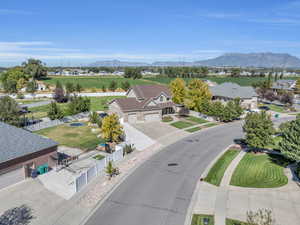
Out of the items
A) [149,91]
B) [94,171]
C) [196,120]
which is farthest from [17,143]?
[196,120]

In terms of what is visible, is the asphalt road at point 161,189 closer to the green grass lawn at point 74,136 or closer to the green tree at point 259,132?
the green tree at point 259,132

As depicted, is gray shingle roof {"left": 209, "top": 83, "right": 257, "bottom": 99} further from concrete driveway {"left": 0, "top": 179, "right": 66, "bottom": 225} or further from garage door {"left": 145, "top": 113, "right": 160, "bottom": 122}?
concrete driveway {"left": 0, "top": 179, "right": 66, "bottom": 225}

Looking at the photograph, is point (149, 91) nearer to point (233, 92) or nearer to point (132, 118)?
point (132, 118)

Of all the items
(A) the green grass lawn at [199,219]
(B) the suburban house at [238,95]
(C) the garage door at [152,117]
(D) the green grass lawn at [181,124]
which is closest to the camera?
(A) the green grass lawn at [199,219]

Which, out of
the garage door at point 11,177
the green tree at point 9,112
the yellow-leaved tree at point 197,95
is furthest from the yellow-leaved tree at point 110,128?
the yellow-leaved tree at point 197,95

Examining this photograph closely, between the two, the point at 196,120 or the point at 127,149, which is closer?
the point at 127,149

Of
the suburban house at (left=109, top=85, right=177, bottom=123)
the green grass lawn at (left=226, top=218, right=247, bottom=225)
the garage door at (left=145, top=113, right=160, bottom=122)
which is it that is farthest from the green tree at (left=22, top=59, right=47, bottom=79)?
the green grass lawn at (left=226, top=218, right=247, bottom=225)

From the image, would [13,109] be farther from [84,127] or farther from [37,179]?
[37,179]
